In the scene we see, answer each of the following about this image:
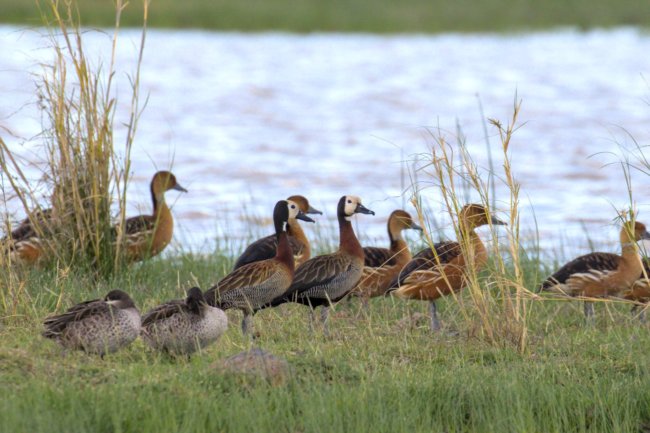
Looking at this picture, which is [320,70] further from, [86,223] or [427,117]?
[86,223]

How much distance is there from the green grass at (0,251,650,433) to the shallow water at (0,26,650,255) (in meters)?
1.78

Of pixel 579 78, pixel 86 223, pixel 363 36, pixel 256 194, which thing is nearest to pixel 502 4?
pixel 363 36

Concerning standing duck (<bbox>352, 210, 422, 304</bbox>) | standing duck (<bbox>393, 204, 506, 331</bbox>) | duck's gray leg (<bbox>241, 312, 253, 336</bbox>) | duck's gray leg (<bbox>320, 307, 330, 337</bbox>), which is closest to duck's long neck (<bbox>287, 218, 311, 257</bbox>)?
standing duck (<bbox>352, 210, 422, 304</bbox>)

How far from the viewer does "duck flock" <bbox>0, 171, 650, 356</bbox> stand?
712 cm

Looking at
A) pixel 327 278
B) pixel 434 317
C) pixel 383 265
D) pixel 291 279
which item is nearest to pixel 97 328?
pixel 291 279

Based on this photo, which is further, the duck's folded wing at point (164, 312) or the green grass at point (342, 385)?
the duck's folded wing at point (164, 312)

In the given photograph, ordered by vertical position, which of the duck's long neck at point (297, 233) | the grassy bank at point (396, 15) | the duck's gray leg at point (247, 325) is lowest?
the duck's gray leg at point (247, 325)

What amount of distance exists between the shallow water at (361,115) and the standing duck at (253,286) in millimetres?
1266

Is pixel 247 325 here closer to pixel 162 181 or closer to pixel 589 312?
pixel 589 312

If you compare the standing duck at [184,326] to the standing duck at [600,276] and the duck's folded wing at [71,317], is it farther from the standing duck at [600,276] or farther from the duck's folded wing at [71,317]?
the standing duck at [600,276]

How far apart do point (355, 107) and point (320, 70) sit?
5769mm

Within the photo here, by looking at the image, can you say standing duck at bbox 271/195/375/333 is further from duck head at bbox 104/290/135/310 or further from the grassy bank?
the grassy bank

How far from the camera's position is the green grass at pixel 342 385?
6016 mm

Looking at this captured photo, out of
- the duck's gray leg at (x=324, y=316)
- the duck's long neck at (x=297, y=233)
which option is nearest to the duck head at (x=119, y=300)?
the duck's gray leg at (x=324, y=316)
